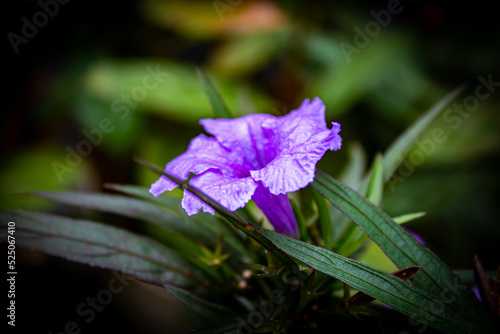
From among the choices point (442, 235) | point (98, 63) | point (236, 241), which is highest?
point (98, 63)

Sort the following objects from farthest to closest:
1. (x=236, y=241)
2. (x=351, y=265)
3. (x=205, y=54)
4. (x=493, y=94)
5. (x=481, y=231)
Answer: (x=205, y=54) < (x=493, y=94) < (x=481, y=231) < (x=236, y=241) < (x=351, y=265)

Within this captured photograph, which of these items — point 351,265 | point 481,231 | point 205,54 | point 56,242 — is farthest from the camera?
point 205,54

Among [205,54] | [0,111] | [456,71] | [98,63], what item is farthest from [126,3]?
[456,71]

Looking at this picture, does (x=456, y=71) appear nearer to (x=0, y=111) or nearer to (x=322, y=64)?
(x=322, y=64)

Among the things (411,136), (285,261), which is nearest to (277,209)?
(285,261)

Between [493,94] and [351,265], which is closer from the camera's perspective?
[351,265]

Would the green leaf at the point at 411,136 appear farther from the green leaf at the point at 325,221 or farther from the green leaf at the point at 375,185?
the green leaf at the point at 325,221

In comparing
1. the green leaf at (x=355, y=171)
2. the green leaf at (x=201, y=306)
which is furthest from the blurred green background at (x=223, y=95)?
the green leaf at (x=201, y=306)
